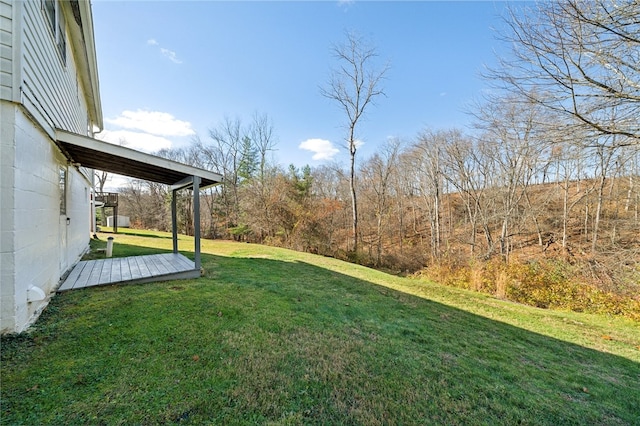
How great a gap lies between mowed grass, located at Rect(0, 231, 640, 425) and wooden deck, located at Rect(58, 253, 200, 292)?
0.26 meters

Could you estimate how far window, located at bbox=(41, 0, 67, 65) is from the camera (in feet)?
12.1

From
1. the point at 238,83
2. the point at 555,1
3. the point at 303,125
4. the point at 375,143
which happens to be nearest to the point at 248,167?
the point at 303,125

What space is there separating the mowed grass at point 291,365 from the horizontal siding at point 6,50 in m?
2.29

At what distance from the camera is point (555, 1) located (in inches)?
144

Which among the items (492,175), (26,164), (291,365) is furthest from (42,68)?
(492,175)

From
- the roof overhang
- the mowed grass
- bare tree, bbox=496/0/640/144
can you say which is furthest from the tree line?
the roof overhang

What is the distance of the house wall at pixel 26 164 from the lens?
2301 millimetres

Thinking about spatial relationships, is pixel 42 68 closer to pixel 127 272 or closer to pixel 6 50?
pixel 6 50

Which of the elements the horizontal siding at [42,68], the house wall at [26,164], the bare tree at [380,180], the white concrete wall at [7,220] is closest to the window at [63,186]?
the house wall at [26,164]

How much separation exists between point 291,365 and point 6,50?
13.1 ft

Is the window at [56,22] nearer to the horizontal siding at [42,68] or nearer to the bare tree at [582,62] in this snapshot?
the horizontal siding at [42,68]

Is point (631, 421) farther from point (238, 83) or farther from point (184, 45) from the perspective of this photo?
point (238, 83)

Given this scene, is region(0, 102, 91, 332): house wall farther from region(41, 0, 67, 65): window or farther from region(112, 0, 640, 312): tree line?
region(112, 0, 640, 312): tree line

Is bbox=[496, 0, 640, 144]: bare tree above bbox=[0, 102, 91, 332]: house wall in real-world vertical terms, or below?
above
